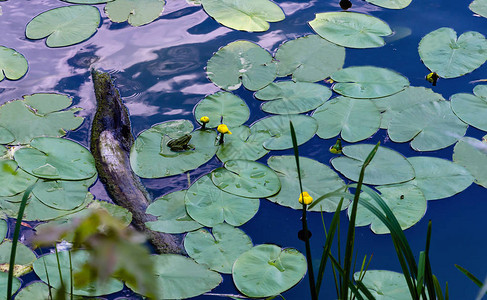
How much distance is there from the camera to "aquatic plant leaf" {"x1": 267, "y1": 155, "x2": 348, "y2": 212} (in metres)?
2.10

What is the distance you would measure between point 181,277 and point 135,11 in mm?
2135

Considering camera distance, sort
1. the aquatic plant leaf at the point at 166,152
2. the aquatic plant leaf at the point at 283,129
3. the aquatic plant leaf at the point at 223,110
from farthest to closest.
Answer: the aquatic plant leaf at the point at 223,110 → the aquatic plant leaf at the point at 283,129 → the aquatic plant leaf at the point at 166,152

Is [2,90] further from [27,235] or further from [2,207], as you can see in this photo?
[27,235]

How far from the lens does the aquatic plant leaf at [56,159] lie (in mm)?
2146

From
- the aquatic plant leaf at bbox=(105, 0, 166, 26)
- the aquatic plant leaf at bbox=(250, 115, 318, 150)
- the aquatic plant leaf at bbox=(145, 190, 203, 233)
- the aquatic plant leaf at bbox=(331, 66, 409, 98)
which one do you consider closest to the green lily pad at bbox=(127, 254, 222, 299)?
the aquatic plant leaf at bbox=(145, 190, 203, 233)

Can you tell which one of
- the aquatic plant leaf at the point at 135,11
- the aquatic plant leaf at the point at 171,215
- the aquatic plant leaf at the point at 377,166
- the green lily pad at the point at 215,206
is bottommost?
the aquatic plant leaf at the point at 171,215

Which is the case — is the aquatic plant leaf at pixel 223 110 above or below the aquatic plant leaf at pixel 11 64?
below

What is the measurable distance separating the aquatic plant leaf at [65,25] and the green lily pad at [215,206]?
156 centimetres

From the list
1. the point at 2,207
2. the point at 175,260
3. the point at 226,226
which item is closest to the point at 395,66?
the point at 226,226

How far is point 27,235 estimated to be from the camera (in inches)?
78.7

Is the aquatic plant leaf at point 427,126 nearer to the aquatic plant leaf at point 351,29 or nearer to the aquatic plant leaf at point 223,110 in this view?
the aquatic plant leaf at point 351,29

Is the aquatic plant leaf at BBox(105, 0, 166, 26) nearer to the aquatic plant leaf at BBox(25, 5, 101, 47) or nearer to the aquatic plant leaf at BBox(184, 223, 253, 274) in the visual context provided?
the aquatic plant leaf at BBox(25, 5, 101, 47)

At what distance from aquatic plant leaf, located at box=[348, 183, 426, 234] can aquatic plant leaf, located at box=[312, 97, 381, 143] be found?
1.23ft

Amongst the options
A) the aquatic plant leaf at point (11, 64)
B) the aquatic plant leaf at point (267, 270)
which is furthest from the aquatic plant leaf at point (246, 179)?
the aquatic plant leaf at point (11, 64)
